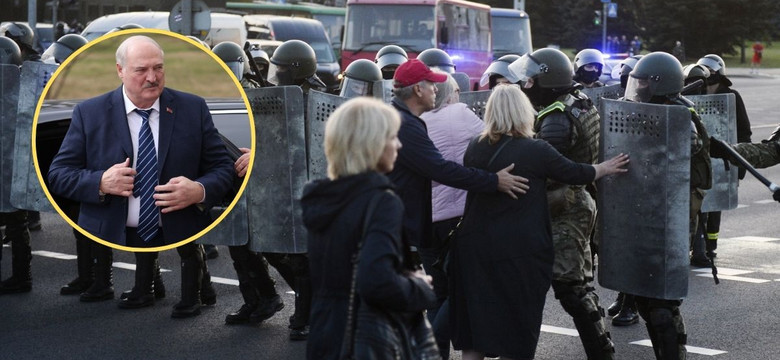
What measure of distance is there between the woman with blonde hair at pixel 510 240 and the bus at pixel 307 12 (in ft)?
114

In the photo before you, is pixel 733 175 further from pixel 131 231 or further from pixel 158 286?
pixel 131 231

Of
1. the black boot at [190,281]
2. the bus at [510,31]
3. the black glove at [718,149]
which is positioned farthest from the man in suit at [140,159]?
the bus at [510,31]

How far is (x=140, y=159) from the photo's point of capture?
3.28 metres

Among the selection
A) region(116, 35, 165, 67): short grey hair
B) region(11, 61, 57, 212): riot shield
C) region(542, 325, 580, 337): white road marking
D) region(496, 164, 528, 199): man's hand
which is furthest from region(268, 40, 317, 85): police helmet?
region(116, 35, 165, 67): short grey hair

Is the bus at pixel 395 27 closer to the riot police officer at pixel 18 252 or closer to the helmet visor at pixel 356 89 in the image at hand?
the riot police officer at pixel 18 252

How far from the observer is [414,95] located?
6.23 m

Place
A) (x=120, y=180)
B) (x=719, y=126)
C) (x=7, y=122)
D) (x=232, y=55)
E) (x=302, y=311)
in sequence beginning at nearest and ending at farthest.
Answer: (x=120, y=180)
(x=302, y=311)
(x=7, y=122)
(x=232, y=55)
(x=719, y=126)

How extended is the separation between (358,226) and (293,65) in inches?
183

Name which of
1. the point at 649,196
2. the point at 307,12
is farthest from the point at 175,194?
the point at 307,12

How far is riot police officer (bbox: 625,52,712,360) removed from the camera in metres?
6.31

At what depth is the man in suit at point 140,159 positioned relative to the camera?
329 centimetres

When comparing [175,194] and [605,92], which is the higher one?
[175,194]

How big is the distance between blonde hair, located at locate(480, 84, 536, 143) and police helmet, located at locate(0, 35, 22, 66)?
5.62 meters

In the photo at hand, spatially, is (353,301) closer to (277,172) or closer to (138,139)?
(138,139)
